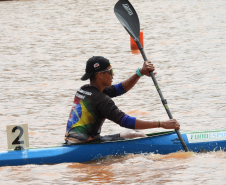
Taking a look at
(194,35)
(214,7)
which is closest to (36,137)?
(194,35)

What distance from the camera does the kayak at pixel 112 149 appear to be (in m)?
5.34

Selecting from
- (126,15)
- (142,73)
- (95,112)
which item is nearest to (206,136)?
(142,73)

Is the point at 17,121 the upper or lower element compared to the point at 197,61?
lower

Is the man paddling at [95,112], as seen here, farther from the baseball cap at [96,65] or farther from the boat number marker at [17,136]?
the boat number marker at [17,136]

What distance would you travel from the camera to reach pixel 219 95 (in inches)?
336

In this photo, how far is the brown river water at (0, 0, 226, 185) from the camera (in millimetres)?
5109

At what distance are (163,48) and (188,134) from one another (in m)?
7.65

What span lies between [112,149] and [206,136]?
114 centimetres

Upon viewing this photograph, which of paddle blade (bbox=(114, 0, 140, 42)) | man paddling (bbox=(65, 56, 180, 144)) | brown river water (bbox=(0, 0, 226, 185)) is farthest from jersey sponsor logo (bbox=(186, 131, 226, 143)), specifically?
paddle blade (bbox=(114, 0, 140, 42))

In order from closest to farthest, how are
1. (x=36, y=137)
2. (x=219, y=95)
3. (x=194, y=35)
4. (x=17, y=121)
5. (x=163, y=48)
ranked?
(x=36, y=137) < (x=17, y=121) < (x=219, y=95) < (x=163, y=48) < (x=194, y=35)

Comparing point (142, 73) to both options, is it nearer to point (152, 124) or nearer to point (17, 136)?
point (152, 124)

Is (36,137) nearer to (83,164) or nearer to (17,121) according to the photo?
(17,121)

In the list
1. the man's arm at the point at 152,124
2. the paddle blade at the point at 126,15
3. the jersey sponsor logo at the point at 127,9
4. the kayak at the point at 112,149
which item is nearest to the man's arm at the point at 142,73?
the kayak at the point at 112,149

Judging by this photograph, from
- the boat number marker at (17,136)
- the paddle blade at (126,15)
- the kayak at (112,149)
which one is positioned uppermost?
the paddle blade at (126,15)
